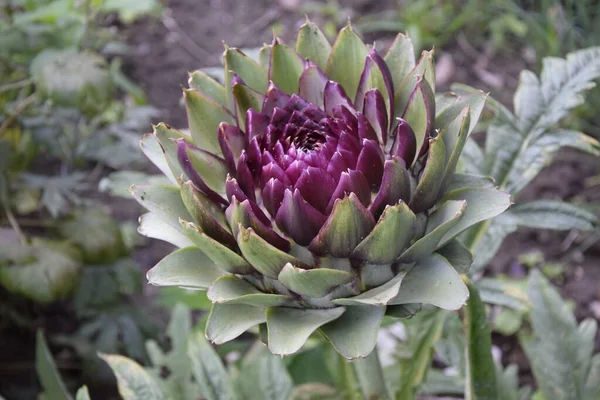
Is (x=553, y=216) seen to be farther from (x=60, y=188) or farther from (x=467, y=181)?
(x=60, y=188)

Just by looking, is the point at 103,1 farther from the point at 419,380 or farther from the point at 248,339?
the point at 419,380

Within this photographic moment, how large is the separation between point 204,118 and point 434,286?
326 mm

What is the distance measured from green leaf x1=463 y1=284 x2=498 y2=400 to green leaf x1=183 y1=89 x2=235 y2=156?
0.37 m

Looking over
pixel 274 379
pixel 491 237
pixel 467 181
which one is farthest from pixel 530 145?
pixel 274 379

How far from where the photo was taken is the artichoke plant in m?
0.67

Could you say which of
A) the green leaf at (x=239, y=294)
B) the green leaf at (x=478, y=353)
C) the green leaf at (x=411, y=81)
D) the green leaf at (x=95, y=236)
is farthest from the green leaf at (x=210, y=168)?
the green leaf at (x=95, y=236)

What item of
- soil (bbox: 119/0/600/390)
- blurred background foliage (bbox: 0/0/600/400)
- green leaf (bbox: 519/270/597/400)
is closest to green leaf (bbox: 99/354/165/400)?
blurred background foliage (bbox: 0/0/600/400)

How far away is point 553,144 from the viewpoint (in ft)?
3.34

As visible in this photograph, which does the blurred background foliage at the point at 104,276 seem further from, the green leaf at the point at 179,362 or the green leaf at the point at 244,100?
the green leaf at the point at 244,100

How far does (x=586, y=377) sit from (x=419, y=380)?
0.30 meters

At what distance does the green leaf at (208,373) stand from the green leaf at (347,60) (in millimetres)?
467

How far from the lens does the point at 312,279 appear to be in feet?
2.18

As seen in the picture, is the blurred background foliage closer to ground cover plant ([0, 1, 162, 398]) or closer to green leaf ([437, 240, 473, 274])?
ground cover plant ([0, 1, 162, 398])

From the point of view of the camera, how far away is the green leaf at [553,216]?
1.00 metres
